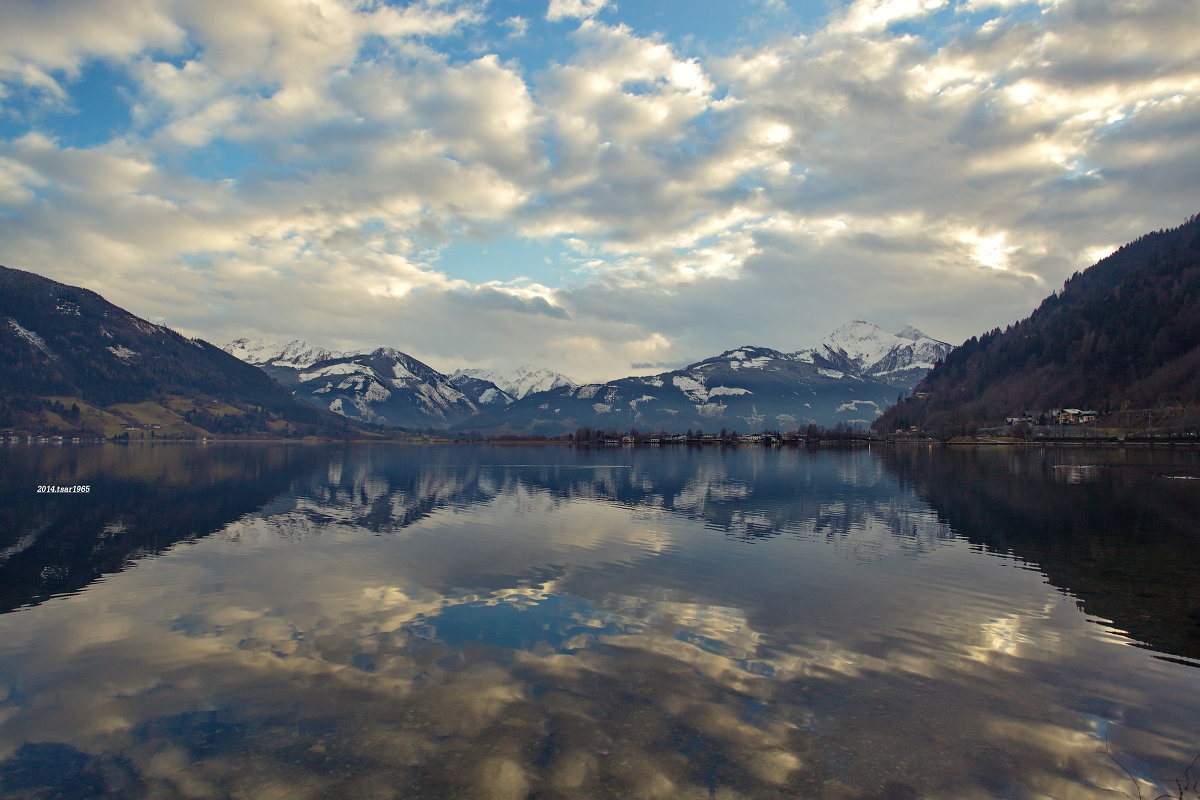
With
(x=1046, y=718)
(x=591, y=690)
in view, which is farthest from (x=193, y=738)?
(x=1046, y=718)

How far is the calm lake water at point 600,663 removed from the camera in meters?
16.8

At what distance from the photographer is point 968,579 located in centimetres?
3953

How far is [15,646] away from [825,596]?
1518 inches

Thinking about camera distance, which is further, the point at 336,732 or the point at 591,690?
the point at 591,690

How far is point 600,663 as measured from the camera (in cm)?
2467

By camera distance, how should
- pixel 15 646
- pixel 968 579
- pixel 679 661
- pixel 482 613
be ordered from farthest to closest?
pixel 968 579, pixel 482 613, pixel 15 646, pixel 679 661

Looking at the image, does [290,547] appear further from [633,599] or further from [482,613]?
[633,599]

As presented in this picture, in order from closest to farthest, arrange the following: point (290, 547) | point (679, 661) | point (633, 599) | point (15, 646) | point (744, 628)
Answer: point (679, 661), point (15, 646), point (744, 628), point (633, 599), point (290, 547)

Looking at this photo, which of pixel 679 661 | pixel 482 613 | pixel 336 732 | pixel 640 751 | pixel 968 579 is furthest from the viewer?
pixel 968 579

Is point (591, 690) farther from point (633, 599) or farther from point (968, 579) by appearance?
point (968, 579)

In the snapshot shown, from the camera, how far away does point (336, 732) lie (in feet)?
61.9

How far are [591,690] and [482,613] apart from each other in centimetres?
1155

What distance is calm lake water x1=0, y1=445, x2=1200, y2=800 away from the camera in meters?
16.8

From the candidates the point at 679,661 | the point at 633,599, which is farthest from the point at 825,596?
the point at 679,661
